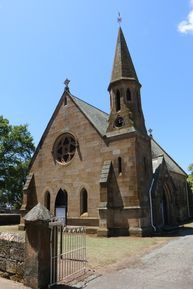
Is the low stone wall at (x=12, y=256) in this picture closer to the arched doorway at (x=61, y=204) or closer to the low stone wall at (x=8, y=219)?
the arched doorway at (x=61, y=204)

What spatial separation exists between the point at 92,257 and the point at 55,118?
17.0 metres

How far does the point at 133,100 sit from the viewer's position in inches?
895

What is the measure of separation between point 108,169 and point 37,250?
1309 centimetres

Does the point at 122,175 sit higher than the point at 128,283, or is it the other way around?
the point at 122,175

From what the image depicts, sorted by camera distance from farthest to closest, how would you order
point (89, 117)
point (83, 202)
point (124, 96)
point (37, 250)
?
point (89, 117)
point (124, 96)
point (83, 202)
point (37, 250)

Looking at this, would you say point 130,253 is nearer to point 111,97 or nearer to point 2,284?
point 2,284

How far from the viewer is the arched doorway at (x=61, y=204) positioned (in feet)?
76.0

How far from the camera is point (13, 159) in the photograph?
40406mm

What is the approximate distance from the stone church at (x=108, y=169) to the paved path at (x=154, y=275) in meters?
7.80

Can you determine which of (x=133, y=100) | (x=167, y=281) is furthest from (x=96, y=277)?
(x=133, y=100)

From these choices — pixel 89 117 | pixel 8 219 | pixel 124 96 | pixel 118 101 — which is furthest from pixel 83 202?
pixel 8 219

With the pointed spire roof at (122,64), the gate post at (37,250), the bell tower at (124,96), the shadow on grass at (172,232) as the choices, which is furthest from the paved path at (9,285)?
the pointed spire roof at (122,64)

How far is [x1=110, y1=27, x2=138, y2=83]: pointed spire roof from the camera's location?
76.5 ft

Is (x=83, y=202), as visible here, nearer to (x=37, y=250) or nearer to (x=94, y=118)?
(x=94, y=118)
